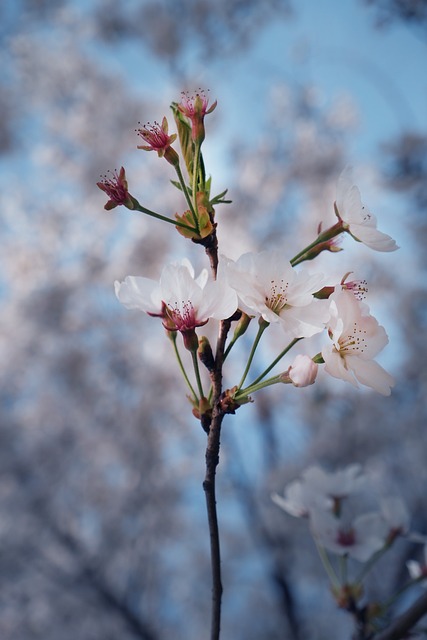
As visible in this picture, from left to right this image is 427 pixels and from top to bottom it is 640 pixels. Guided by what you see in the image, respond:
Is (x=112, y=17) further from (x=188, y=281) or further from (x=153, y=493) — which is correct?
(x=188, y=281)

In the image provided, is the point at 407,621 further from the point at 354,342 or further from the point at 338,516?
the point at 354,342

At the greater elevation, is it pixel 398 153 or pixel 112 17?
pixel 112 17

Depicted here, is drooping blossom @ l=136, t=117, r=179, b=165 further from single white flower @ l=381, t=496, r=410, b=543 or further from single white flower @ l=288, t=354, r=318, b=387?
single white flower @ l=381, t=496, r=410, b=543

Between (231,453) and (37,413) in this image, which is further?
(37,413)

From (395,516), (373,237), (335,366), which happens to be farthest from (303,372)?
(395,516)

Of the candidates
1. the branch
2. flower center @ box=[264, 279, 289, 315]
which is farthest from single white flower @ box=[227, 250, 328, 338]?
the branch

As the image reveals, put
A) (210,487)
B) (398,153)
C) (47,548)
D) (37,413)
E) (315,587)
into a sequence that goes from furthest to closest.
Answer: (37,413)
(315,587)
(47,548)
(398,153)
(210,487)

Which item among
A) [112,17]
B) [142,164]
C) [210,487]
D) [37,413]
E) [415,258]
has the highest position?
[112,17]

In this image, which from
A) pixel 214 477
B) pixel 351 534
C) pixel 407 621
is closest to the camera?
pixel 214 477

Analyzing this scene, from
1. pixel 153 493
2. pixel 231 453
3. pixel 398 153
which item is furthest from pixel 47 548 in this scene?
pixel 398 153
